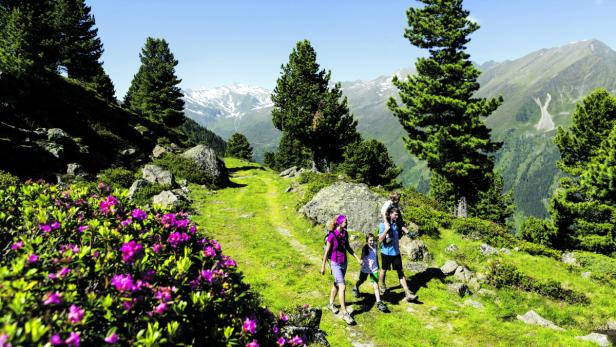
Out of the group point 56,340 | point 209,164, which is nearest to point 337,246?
point 56,340

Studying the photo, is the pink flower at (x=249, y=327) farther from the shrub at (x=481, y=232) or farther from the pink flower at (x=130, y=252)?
the shrub at (x=481, y=232)

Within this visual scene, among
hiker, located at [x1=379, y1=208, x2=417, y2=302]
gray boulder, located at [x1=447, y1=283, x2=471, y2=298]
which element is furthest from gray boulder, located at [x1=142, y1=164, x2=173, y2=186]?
gray boulder, located at [x1=447, y1=283, x2=471, y2=298]

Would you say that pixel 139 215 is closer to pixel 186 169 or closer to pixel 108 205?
pixel 108 205

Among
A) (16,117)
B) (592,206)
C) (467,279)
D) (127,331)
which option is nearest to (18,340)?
(127,331)

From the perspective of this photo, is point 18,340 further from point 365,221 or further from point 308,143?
point 308,143

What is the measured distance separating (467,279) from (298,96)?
31.0m

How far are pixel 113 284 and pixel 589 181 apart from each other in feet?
115

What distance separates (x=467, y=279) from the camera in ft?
49.9

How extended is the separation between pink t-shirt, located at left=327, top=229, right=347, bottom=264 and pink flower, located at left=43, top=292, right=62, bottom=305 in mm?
8005

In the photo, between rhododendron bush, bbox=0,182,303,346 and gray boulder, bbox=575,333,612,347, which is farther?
gray boulder, bbox=575,333,612,347

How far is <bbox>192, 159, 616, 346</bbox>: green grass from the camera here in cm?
1048

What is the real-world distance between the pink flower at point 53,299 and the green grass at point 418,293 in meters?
7.50

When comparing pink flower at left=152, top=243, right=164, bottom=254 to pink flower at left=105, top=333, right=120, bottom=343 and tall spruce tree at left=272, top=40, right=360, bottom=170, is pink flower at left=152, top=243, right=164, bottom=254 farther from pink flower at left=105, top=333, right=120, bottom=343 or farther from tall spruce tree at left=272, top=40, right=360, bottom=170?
tall spruce tree at left=272, top=40, right=360, bottom=170

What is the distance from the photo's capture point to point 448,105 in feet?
91.6
